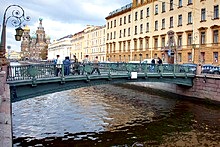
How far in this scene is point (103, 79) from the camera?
16.3 m

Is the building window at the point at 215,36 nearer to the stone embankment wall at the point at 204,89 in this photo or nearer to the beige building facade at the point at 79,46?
the stone embankment wall at the point at 204,89

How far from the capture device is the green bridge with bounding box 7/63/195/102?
39.3 feet

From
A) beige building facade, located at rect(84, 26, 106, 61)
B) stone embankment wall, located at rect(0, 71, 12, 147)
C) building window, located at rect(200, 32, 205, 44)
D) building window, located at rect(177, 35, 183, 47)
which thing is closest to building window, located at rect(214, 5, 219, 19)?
building window, located at rect(200, 32, 205, 44)

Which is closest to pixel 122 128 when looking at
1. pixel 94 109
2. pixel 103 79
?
pixel 103 79

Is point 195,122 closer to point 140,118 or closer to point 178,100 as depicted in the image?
point 140,118

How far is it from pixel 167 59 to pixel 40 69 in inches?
1179

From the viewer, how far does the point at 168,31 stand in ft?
132

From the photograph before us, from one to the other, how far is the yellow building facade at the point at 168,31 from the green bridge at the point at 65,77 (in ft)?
45.0

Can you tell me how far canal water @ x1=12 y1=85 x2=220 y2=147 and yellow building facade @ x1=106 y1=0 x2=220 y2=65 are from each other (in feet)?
48.5

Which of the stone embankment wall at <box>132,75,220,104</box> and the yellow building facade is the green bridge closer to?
the stone embankment wall at <box>132,75,220,104</box>

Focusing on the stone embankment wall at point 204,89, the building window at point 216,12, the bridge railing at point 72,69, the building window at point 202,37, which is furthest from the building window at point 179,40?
the bridge railing at point 72,69

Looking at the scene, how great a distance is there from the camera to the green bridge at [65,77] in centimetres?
1198

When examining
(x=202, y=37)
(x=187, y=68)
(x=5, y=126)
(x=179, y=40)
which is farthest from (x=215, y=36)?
(x=5, y=126)

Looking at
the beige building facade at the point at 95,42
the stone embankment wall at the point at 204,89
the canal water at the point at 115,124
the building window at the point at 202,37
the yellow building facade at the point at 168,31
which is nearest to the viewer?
the canal water at the point at 115,124
